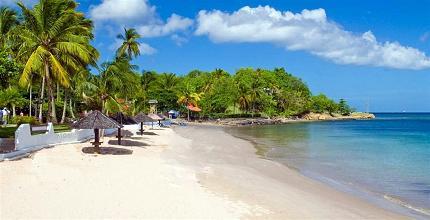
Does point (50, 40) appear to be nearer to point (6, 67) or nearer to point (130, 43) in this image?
point (6, 67)

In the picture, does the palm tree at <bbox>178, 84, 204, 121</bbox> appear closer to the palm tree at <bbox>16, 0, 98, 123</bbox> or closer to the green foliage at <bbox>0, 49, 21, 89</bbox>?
the palm tree at <bbox>16, 0, 98, 123</bbox>

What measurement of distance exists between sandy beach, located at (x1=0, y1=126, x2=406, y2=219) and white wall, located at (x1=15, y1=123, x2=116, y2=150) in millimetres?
808

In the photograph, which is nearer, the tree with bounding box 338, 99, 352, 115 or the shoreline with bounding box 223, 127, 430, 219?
the shoreline with bounding box 223, 127, 430, 219

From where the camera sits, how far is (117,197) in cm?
1155

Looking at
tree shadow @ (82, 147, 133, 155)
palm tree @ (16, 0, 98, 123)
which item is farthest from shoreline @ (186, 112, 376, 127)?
tree shadow @ (82, 147, 133, 155)

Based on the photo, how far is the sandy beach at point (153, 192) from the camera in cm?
1038

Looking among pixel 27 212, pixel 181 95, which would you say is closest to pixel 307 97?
pixel 181 95

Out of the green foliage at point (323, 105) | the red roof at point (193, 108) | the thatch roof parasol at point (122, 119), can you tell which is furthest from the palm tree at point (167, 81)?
the thatch roof parasol at point (122, 119)

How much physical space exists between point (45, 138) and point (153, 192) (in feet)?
35.5

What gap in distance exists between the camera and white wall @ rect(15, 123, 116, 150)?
1830 cm

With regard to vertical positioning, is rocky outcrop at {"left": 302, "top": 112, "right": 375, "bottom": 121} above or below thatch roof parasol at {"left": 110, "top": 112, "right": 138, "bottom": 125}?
above

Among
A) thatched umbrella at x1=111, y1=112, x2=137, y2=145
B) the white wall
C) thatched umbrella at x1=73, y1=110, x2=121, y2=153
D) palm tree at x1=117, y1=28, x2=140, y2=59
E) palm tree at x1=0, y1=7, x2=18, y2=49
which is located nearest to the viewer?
the white wall

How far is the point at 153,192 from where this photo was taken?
12.5 meters

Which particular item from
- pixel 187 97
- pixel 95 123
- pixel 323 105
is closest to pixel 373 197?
pixel 95 123
